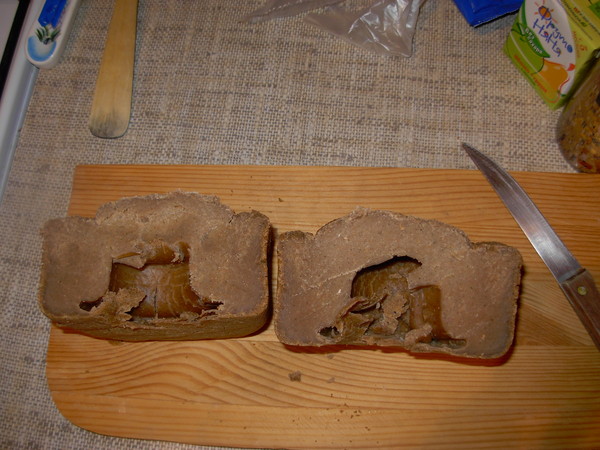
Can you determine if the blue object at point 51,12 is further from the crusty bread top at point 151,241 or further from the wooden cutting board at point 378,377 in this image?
the wooden cutting board at point 378,377

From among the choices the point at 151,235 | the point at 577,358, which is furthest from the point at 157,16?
the point at 577,358

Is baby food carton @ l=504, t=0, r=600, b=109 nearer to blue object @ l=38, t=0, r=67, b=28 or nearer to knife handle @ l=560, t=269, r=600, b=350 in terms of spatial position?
knife handle @ l=560, t=269, r=600, b=350

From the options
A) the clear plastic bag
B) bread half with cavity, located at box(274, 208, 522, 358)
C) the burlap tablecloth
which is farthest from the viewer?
the clear plastic bag

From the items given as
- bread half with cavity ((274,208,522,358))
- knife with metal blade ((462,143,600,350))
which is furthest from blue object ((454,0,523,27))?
bread half with cavity ((274,208,522,358))

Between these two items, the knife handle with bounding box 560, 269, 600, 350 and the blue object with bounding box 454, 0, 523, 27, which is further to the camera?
the blue object with bounding box 454, 0, 523, 27

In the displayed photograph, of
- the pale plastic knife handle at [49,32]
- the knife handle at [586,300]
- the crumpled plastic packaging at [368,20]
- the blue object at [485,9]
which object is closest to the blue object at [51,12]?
the pale plastic knife handle at [49,32]
